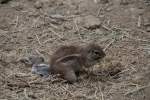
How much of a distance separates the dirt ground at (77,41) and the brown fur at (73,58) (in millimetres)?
158

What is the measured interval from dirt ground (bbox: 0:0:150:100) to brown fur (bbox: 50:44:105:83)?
158 mm

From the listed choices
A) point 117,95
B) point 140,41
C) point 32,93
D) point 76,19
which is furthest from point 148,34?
point 32,93

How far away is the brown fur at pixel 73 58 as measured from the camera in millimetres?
8289

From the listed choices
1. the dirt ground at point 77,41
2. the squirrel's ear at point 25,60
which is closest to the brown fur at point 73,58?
the dirt ground at point 77,41

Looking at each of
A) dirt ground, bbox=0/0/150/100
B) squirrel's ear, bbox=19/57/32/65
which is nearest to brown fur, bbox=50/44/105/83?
dirt ground, bbox=0/0/150/100

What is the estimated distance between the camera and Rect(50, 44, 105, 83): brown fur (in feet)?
27.2

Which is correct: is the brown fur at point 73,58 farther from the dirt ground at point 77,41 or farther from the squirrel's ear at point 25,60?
the squirrel's ear at point 25,60

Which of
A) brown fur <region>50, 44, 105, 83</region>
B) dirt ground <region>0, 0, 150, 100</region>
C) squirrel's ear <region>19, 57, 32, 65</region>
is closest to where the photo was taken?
dirt ground <region>0, 0, 150, 100</region>

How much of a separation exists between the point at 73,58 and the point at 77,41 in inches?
37.6

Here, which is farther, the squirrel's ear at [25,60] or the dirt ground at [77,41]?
the squirrel's ear at [25,60]

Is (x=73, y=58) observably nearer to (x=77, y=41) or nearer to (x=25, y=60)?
(x=25, y=60)

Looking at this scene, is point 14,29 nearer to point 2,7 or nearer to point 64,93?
point 2,7

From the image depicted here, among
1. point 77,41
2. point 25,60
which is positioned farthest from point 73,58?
point 77,41

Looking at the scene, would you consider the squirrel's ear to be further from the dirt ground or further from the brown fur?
the brown fur
